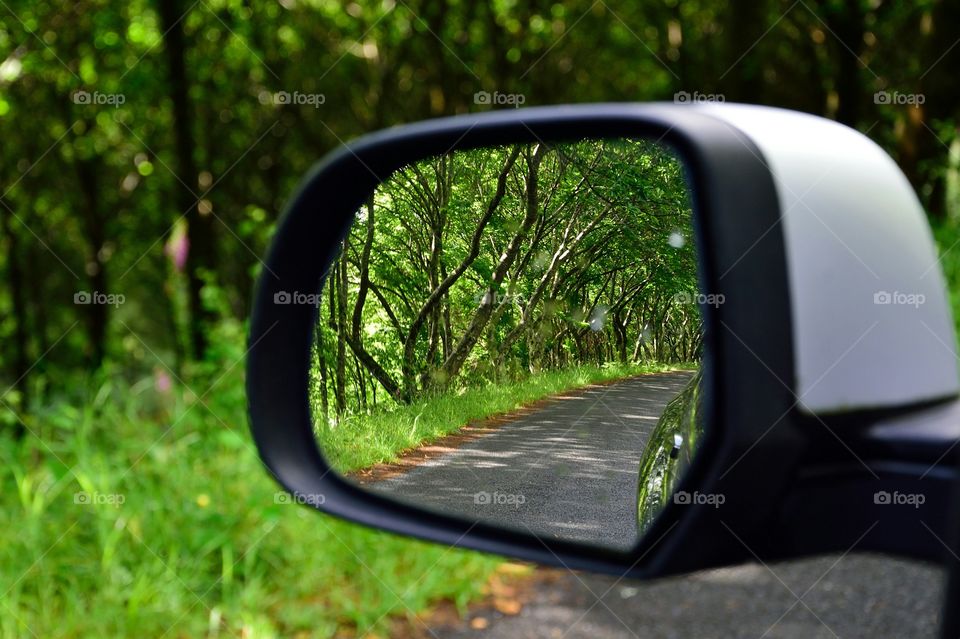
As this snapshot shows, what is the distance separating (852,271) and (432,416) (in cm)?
63

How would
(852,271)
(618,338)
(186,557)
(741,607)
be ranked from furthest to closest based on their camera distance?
1. (186,557)
2. (741,607)
3. (618,338)
4. (852,271)

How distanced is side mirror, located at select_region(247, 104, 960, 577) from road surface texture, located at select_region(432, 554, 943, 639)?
308cm

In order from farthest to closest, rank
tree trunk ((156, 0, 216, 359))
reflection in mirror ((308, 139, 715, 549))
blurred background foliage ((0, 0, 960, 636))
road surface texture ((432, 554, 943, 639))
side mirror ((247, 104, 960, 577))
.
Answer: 1. tree trunk ((156, 0, 216, 359))
2. blurred background foliage ((0, 0, 960, 636))
3. road surface texture ((432, 554, 943, 639))
4. reflection in mirror ((308, 139, 715, 549))
5. side mirror ((247, 104, 960, 577))

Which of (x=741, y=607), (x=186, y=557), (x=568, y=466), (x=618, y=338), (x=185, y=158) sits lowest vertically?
(x=741, y=607)

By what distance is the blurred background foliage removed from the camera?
475cm

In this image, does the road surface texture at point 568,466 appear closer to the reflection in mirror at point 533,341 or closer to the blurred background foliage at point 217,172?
the reflection in mirror at point 533,341

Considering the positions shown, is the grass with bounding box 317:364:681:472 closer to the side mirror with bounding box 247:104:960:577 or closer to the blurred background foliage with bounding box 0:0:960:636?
the side mirror with bounding box 247:104:960:577

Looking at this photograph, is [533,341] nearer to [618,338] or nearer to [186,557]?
[618,338]

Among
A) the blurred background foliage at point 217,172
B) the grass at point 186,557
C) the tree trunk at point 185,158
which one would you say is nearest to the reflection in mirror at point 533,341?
the grass at point 186,557

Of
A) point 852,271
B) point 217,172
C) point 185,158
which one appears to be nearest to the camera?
point 852,271

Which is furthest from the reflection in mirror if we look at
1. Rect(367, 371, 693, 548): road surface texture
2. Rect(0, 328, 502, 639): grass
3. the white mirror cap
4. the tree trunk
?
the tree trunk

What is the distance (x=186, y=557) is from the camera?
4781mm

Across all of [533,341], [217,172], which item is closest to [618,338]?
[533,341]

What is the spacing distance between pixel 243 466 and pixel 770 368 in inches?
204
